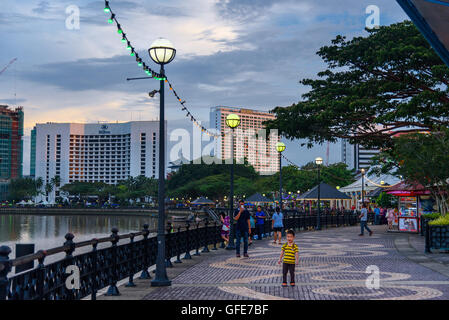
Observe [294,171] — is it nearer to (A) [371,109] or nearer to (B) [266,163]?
(A) [371,109]

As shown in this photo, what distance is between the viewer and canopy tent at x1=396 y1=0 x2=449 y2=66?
36.6ft

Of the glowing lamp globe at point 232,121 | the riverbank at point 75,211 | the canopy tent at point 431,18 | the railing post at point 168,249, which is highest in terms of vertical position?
the canopy tent at point 431,18

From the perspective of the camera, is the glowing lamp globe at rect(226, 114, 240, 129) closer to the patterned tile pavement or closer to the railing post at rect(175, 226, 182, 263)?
the patterned tile pavement

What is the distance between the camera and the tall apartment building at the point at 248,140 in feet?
221

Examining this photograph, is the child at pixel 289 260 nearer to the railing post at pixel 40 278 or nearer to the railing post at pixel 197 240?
the railing post at pixel 40 278

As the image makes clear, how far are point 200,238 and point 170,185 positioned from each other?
378 feet

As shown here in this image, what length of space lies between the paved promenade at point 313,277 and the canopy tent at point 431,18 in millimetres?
5530

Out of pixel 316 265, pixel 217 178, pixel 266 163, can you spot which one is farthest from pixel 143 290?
pixel 266 163

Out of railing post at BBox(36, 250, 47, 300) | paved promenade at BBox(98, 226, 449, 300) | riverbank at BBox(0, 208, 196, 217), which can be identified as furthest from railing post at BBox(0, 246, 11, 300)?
riverbank at BBox(0, 208, 196, 217)

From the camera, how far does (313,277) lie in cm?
1277

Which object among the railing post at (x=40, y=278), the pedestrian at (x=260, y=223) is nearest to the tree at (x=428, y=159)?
the pedestrian at (x=260, y=223)

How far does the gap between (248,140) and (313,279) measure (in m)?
132

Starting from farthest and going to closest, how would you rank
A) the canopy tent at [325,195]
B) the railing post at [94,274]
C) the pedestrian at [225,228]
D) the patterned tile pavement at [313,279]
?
the canopy tent at [325,195]
the pedestrian at [225,228]
the patterned tile pavement at [313,279]
the railing post at [94,274]

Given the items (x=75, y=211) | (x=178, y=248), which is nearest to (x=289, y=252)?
(x=178, y=248)
